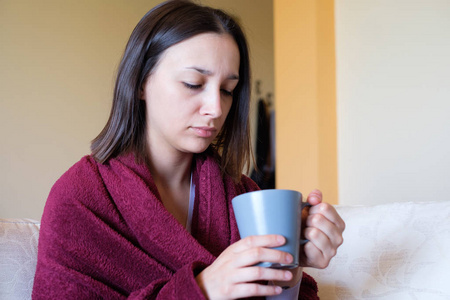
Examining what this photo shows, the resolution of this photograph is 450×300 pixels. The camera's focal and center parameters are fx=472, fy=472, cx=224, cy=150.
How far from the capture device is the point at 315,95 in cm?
211

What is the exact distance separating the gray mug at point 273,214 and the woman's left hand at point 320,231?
7 cm

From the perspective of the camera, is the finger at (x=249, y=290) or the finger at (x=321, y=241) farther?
Result: the finger at (x=321, y=241)

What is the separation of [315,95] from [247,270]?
1546 millimetres

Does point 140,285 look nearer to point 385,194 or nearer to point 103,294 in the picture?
point 103,294

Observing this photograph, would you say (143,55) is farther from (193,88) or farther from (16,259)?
(16,259)

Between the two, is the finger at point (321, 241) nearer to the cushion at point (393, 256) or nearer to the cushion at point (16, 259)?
the cushion at point (393, 256)

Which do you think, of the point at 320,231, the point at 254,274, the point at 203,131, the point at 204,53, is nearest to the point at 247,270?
the point at 254,274

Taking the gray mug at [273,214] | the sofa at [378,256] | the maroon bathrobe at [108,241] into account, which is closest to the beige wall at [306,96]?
the sofa at [378,256]

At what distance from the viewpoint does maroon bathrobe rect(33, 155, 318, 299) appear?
32.7 inches

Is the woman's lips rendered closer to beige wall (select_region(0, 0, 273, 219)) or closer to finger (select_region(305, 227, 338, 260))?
finger (select_region(305, 227, 338, 260))

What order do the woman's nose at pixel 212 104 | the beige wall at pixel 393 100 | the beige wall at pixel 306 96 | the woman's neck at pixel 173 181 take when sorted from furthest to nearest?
the beige wall at pixel 306 96, the beige wall at pixel 393 100, the woman's neck at pixel 173 181, the woman's nose at pixel 212 104

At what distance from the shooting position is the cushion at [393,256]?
102 centimetres

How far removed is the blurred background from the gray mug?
2.00ft

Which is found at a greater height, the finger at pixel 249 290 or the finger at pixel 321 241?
the finger at pixel 321 241
